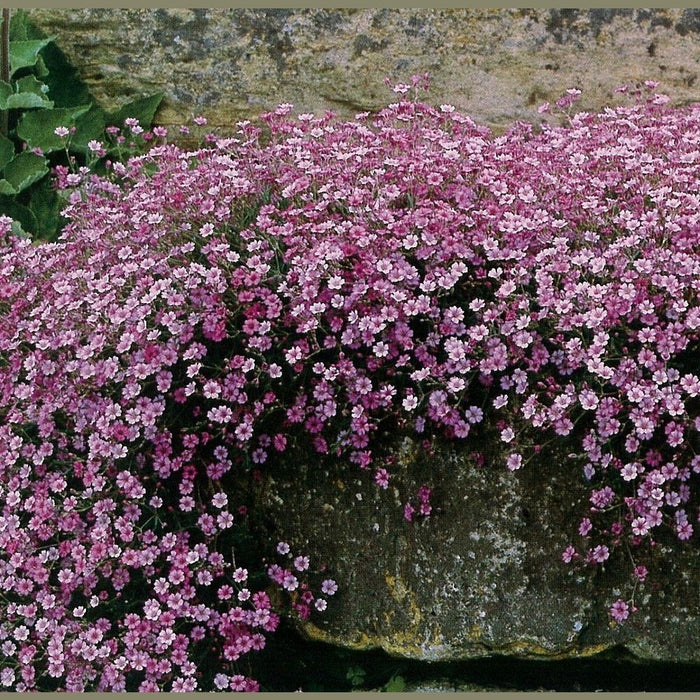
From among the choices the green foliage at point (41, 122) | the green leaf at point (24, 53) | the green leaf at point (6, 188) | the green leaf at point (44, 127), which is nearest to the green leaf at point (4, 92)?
the green foliage at point (41, 122)

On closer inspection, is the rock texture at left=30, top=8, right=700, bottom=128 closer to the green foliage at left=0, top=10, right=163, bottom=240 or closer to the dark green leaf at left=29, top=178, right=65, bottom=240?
the green foliage at left=0, top=10, right=163, bottom=240

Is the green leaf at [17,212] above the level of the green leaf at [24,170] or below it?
below

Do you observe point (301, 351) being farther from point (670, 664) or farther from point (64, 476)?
point (670, 664)

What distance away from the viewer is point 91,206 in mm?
4449

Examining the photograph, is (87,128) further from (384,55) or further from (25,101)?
(384,55)

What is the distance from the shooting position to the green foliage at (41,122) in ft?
17.5

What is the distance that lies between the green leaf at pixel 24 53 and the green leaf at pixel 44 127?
388mm

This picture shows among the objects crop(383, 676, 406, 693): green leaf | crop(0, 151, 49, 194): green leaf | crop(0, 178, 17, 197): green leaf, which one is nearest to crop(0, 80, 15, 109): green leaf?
crop(0, 151, 49, 194): green leaf

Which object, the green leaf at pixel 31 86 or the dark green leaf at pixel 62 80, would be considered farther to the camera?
the dark green leaf at pixel 62 80

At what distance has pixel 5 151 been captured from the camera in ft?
17.8

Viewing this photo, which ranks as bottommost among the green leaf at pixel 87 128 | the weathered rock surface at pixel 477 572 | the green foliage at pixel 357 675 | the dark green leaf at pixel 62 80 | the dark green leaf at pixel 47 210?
the green foliage at pixel 357 675

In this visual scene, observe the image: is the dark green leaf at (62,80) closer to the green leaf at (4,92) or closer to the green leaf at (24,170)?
the green leaf at (4,92)

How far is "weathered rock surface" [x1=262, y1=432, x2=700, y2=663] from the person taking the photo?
3.41 meters

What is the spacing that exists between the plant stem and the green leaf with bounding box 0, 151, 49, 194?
352 millimetres
